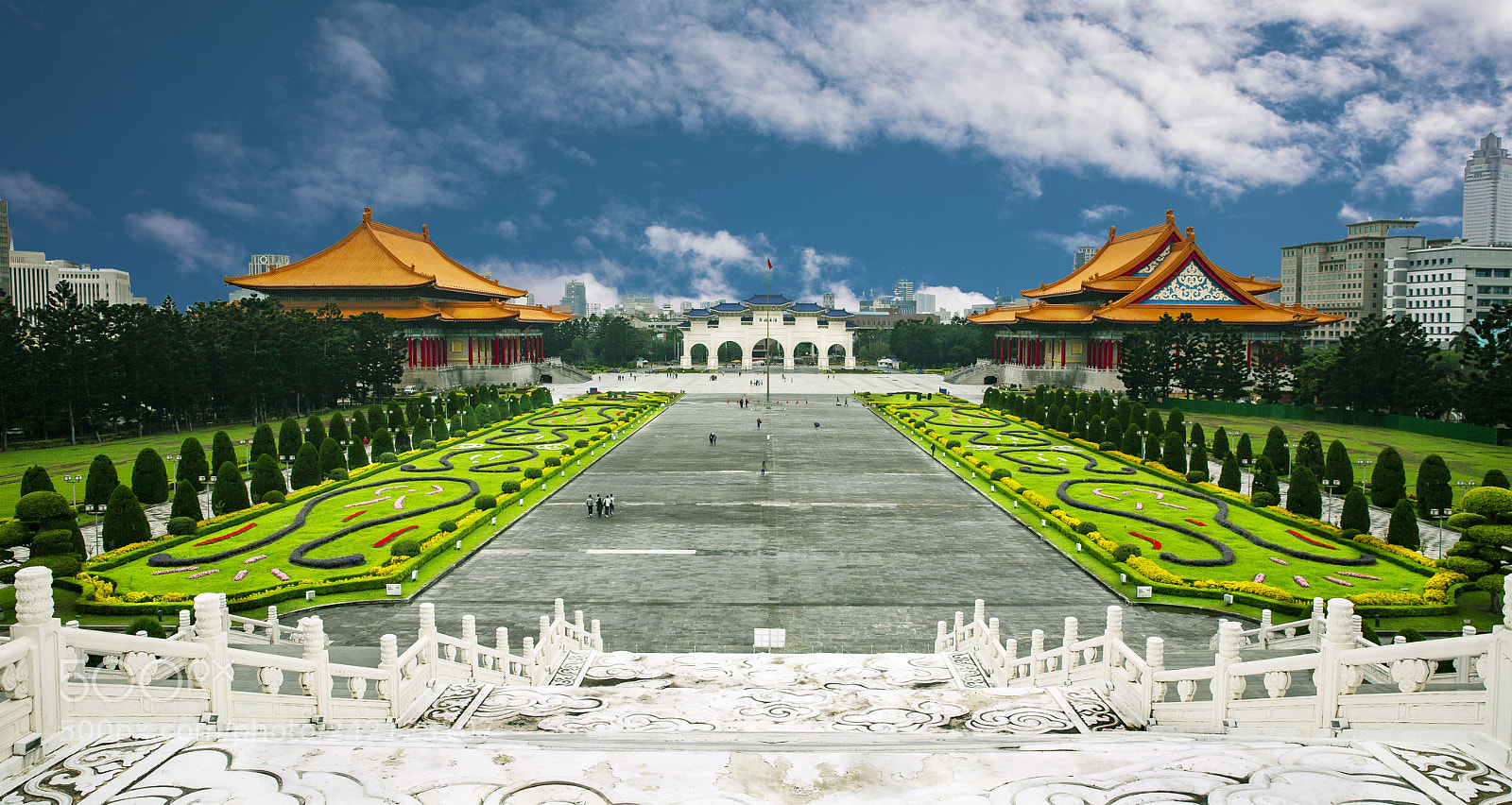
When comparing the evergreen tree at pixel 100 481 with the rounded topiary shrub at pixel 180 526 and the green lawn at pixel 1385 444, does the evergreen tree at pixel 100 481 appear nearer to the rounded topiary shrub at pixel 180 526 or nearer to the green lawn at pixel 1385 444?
the rounded topiary shrub at pixel 180 526

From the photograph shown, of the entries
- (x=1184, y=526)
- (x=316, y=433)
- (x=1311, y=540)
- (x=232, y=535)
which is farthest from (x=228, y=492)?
(x=1311, y=540)

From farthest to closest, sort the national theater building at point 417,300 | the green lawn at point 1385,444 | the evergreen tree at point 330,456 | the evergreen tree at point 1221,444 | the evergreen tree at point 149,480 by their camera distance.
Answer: the national theater building at point 417,300 → the evergreen tree at point 1221,444 → the green lawn at point 1385,444 → the evergreen tree at point 330,456 → the evergreen tree at point 149,480

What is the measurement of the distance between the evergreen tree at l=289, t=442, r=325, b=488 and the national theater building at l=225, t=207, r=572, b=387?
44.8m

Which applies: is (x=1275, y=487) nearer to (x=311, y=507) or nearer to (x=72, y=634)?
(x=311, y=507)

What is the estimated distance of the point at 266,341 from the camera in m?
50.6

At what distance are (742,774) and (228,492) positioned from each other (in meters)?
24.9

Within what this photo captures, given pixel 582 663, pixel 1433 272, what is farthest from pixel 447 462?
pixel 1433 272

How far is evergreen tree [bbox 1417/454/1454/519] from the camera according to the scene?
89.6 feet

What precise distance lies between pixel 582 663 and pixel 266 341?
→ 4333 cm

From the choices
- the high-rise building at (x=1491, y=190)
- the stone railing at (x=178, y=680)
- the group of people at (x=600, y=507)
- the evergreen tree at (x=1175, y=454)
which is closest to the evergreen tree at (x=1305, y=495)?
the evergreen tree at (x=1175, y=454)

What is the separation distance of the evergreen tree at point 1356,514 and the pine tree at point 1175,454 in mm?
10970

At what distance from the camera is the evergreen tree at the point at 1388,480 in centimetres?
2880

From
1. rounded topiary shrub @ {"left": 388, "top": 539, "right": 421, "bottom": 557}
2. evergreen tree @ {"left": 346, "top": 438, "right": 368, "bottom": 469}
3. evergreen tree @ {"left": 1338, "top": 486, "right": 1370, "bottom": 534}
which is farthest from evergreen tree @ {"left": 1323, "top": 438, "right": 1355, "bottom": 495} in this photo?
evergreen tree @ {"left": 346, "top": 438, "right": 368, "bottom": 469}

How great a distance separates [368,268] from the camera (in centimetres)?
7900
